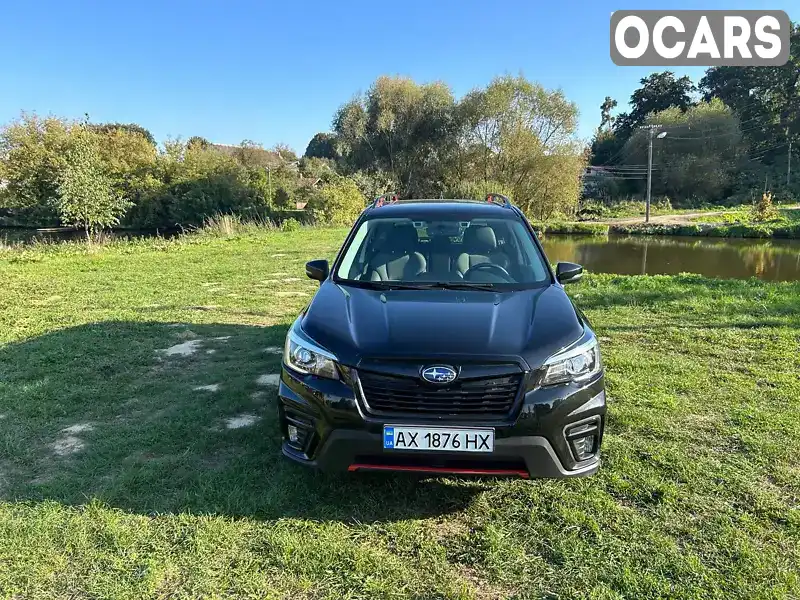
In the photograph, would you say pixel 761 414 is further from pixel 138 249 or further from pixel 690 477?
pixel 138 249

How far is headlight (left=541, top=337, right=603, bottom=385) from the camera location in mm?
2546

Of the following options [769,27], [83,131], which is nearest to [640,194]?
[769,27]

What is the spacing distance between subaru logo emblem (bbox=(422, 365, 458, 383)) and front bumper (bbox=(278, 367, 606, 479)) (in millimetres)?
191

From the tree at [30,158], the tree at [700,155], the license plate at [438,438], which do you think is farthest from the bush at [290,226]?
the tree at [700,155]

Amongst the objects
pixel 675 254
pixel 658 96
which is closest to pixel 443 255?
pixel 675 254

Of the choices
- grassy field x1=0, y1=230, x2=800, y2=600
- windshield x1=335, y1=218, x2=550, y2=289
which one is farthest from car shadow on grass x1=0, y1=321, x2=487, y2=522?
windshield x1=335, y1=218, x2=550, y2=289

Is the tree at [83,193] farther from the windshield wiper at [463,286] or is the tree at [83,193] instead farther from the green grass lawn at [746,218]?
the green grass lawn at [746,218]

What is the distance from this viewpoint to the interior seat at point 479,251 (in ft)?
12.3

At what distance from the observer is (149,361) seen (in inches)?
199

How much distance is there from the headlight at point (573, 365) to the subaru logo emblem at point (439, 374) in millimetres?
443

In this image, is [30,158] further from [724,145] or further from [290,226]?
[724,145]

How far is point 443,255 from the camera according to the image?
3836mm

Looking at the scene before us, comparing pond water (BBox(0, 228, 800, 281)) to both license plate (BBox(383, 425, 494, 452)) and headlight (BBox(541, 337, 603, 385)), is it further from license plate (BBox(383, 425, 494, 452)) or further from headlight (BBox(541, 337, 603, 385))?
license plate (BBox(383, 425, 494, 452))

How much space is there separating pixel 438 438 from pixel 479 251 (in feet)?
5.94
